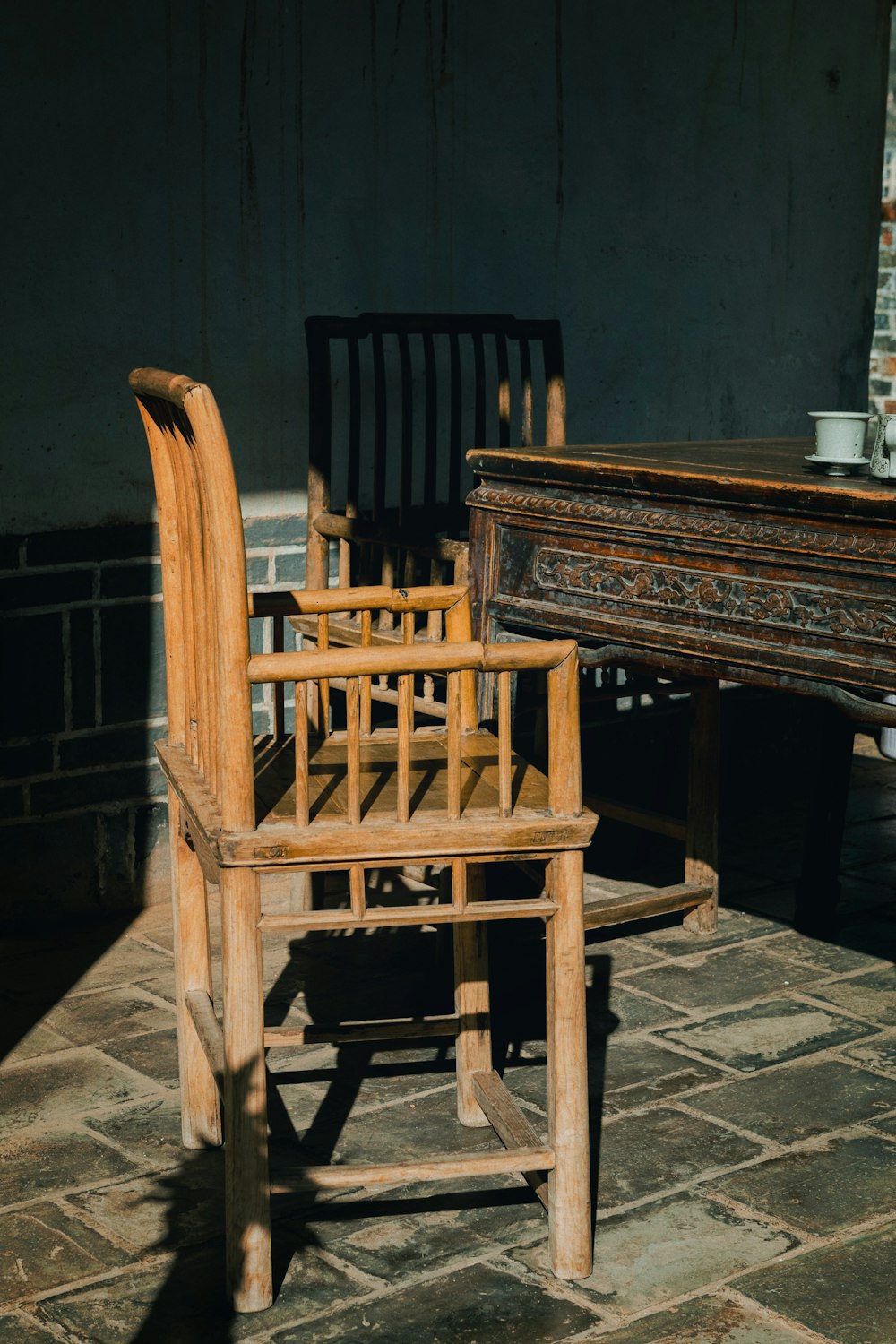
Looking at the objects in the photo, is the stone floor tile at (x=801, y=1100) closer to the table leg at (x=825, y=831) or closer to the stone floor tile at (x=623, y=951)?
the stone floor tile at (x=623, y=951)

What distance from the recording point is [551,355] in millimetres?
3902

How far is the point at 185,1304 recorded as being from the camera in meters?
2.20

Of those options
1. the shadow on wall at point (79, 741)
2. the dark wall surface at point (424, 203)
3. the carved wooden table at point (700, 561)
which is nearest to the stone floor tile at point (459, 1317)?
the carved wooden table at point (700, 561)

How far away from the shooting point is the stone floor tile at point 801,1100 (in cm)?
276

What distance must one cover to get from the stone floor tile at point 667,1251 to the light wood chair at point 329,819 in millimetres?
57

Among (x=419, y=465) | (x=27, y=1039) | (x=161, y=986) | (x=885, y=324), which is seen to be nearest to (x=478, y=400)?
(x=419, y=465)

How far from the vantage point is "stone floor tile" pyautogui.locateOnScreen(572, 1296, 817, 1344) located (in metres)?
2.12

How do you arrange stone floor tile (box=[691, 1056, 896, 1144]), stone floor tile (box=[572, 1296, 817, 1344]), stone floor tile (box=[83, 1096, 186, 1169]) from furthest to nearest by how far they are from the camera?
stone floor tile (box=[691, 1056, 896, 1144]) → stone floor tile (box=[83, 1096, 186, 1169]) → stone floor tile (box=[572, 1296, 817, 1344])

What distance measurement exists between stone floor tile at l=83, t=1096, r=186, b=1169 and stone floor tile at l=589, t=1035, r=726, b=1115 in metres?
0.70

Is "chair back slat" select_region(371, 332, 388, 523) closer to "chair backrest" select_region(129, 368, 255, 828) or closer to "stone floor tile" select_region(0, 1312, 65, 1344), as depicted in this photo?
"chair backrest" select_region(129, 368, 255, 828)

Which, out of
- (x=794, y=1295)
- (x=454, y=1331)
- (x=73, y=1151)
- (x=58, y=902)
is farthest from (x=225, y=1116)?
(x=58, y=902)

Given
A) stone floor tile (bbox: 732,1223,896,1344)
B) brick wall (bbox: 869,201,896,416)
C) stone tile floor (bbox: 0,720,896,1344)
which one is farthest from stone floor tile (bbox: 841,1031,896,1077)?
brick wall (bbox: 869,201,896,416)

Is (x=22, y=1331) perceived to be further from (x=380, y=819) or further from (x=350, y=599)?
(x=350, y=599)

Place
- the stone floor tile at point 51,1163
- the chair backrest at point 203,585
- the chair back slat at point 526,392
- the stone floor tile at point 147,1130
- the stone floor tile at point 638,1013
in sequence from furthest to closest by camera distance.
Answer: the chair back slat at point 526,392, the stone floor tile at point 638,1013, the stone floor tile at point 147,1130, the stone floor tile at point 51,1163, the chair backrest at point 203,585
